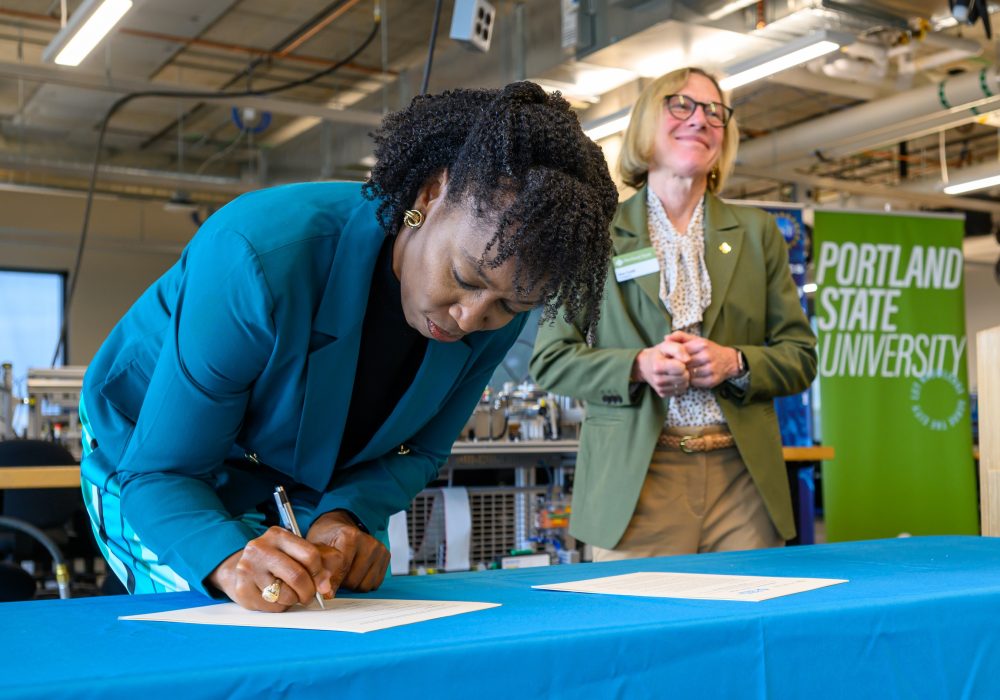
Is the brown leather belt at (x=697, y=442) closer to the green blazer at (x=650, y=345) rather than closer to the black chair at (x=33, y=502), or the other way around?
the green blazer at (x=650, y=345)

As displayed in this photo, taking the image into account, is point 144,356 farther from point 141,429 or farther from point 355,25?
point 355,25

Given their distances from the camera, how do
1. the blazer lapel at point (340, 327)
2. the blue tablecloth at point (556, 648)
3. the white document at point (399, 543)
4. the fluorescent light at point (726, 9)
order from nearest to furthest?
the blue tablecloth at point (556, 648), the blazer lapel at point (340, 327), the white document at point (399, 543), the fluorescent light at point (726, 9)

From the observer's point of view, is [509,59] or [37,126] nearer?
[509,59]

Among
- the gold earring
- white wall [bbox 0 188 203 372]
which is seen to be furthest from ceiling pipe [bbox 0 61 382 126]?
the gold earring

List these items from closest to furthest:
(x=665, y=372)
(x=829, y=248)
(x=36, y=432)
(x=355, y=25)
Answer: (x=665, y=372), (x=36, y=432), (x=829, y=248), (x=355, y=25)

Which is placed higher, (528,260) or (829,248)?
(829,248)

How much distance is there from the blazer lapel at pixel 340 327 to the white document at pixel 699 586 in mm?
326

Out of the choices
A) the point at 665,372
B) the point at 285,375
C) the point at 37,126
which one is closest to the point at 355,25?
the point at 37,126

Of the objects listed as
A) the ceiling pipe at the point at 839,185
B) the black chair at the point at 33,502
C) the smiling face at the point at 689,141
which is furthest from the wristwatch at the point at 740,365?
the ceiling pipe at the point at 839,185

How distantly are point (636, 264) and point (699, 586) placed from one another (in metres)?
0.97

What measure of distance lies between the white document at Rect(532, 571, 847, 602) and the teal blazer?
0.29 metres

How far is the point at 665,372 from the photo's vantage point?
1854 millimetres

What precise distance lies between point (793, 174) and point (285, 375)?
8.78 m

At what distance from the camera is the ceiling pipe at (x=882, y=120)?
6.95 m
